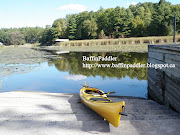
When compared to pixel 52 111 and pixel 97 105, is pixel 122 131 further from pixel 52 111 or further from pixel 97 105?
pixel 52 111

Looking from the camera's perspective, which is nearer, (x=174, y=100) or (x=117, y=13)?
(x=174, y=100)

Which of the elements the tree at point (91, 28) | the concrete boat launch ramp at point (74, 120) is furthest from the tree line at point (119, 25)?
the concrete boat launch ramp at point (74, 120)

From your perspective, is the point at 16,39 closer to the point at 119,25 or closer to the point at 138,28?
the point at 119,25

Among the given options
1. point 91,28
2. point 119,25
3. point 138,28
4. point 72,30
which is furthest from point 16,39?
point 138,28

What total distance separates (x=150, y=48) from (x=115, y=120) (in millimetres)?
4200

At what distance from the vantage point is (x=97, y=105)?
4398 millimetres

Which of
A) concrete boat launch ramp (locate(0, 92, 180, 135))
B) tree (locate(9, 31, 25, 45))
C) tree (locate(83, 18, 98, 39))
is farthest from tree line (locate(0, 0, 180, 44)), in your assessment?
concrete boat launch ramp (locate(0, 92, 180, 135))

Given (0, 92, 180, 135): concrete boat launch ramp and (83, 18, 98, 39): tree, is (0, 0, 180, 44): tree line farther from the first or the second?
(0, 92, 180, 135): concrete boat launch ramp

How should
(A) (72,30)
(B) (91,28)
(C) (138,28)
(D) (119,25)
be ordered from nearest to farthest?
(C) (138,28) < (D) (119,25) < (B) (91,28) < (A) (72,30)

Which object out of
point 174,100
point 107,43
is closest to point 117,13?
point 107,43

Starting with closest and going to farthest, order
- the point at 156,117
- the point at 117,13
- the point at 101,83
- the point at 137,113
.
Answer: the point at 156,117
the point at 137,113
the point at 101,83
the point at 117,13

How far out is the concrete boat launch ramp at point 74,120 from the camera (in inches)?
142

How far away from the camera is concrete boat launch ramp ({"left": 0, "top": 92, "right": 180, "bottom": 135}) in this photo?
11.8 ft

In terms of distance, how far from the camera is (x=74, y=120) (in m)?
4.15
